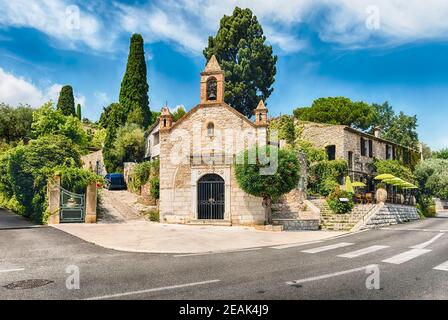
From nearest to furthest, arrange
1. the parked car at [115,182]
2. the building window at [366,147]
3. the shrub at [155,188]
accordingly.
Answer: the shrub at [155,188]
the parked car at [115,182]
the building window at [366,147]

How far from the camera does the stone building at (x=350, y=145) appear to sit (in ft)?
106

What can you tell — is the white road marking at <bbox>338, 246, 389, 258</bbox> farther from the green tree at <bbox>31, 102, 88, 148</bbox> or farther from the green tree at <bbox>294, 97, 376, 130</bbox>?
the green tree at <bbox>294, 97, 376, 130</bbox>

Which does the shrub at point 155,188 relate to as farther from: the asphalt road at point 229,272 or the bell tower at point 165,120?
the asphalt road at point 229,272

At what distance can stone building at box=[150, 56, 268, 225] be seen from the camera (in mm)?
20188

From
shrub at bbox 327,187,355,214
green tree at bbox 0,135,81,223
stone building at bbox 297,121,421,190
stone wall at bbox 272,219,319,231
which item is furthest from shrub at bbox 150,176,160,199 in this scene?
stone building at bbox 297,121,421,190

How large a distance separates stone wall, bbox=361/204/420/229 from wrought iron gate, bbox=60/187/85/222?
1611 cm

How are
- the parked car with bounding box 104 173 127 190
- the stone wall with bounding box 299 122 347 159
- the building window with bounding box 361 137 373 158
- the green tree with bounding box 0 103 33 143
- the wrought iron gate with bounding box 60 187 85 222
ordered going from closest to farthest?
the wrought iron gate with bounding box 60 187 85 222 < the parked car with bounding box 104 173 127 190 < the stone wall with bounding box 299 122 347 159 < the building window with bounding box 361 137 373 158 < the green tree with bounding box 0 103 33 143

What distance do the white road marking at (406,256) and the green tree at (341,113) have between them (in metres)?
38.2

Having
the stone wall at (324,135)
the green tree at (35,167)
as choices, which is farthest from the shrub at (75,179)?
the stone wall at (324,135)

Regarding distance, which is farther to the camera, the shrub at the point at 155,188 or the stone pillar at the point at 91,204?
the shrub at the point at 155,188

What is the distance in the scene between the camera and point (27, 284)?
688 centimetres

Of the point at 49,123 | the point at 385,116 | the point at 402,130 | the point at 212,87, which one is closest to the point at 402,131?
the point at 402,130

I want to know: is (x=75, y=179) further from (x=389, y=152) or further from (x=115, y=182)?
(x=389, y=152)
